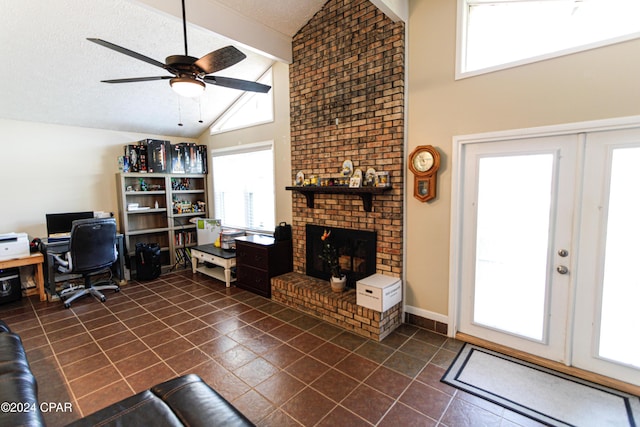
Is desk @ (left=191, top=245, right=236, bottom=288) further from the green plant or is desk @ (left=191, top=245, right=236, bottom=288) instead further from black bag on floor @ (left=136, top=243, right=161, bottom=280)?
the green plant

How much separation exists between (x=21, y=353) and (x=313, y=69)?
12.3ft

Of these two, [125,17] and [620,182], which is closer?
[620,182]

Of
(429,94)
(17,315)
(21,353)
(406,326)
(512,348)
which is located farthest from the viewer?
(17,315)

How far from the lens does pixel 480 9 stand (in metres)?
2.69

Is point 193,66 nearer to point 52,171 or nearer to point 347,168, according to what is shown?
point 347,168

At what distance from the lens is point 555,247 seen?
8.06 feet

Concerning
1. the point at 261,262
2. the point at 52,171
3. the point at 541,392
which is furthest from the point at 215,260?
the point at 541,392

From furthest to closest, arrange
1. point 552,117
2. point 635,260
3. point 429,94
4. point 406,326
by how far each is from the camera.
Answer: point 406,326, point 429,94, point 552,117, point 635,260

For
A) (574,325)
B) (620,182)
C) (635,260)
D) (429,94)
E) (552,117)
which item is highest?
(429,94)

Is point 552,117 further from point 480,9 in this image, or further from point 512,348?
point 512,348

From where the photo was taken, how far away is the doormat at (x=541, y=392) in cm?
197

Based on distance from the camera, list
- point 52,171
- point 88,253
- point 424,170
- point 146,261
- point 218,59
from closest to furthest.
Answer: point 218,59 < point 424,170 < point 88,253 < point 52,171 < point 146,261

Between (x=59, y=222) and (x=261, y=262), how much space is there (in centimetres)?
308

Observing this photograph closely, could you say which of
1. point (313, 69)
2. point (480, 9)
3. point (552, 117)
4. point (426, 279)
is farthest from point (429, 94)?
point (426, 279)
